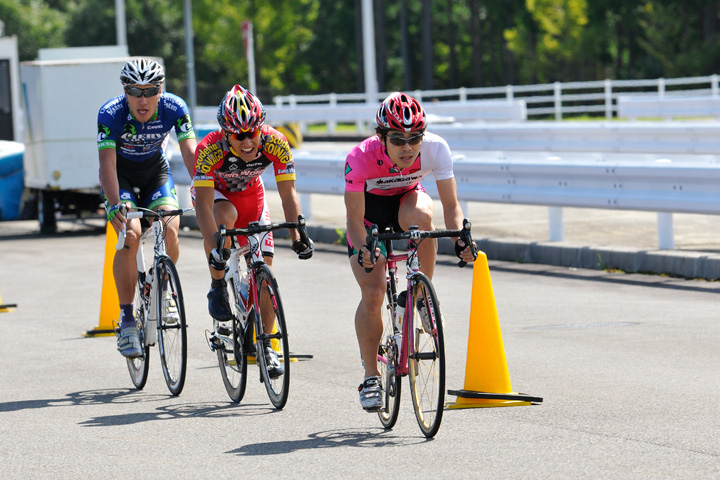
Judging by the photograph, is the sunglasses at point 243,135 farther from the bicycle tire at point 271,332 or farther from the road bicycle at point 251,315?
the bicycle tire at point 271,332

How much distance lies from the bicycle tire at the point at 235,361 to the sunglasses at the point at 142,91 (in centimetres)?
141

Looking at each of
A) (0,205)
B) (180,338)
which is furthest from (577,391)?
(0,205)

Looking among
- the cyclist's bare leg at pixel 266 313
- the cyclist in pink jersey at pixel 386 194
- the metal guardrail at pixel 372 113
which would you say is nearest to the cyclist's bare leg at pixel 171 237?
the cyclist's bare leg at pixel 266 313

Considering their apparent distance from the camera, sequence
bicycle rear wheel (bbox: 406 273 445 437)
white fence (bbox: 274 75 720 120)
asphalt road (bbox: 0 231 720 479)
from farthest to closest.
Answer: white fence (bbox: 274 75 720 120)
bicycle rear wheel (bbox: 406 273 445 437)
asphalt road (bbox: 0 231 720 479)

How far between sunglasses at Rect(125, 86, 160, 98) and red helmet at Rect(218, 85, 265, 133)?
1.17m

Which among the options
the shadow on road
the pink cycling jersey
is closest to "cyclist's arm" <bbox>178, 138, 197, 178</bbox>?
the pink cycling jersey

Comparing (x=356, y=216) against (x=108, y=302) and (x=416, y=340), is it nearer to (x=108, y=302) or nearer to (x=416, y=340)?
(x=416, y=340)

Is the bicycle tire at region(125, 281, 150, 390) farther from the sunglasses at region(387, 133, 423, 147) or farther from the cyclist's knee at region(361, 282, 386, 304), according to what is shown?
the sunglasses at region(387, 133, 423, 147)

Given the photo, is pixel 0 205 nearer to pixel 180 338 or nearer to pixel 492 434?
pixel 180 338

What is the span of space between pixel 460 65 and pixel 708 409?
89652mm

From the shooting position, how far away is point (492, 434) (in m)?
6.79

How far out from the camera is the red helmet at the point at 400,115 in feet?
22.1

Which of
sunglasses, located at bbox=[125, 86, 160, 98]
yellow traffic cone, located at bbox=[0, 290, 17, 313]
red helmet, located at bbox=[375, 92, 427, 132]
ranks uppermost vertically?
sunglasses, located at bbox=[125, 86, 160, 98]

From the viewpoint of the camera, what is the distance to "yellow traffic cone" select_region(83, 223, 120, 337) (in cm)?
1062
